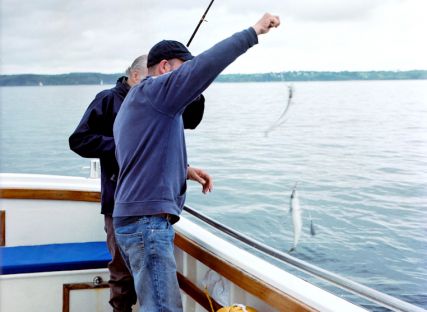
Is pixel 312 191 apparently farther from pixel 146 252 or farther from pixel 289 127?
pixel 146 252

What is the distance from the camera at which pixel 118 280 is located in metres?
2.45

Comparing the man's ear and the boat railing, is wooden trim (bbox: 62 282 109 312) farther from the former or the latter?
the man's ear

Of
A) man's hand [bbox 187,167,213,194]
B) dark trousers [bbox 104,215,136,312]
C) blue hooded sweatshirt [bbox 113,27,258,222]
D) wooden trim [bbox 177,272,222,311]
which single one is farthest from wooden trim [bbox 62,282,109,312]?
blue hooded sweatshirt [bbox 113,27,258,222]

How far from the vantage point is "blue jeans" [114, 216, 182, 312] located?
1.81 metres

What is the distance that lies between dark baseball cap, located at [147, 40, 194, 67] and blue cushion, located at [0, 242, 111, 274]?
123 cm

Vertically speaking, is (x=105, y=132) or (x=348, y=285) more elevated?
(x=105, y=132)

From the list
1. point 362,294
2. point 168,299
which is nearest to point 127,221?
point 168,299

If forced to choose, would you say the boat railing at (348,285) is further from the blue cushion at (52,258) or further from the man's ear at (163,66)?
the blue cushion at (52,258)

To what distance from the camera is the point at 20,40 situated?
25672 millimetres

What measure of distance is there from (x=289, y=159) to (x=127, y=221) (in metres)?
12.1

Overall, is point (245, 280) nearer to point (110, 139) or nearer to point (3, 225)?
point (110, 139)

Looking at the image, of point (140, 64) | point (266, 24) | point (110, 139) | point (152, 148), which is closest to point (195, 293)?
point (110, 139)

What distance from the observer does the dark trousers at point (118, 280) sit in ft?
7.97

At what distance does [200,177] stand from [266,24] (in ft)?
2.53
